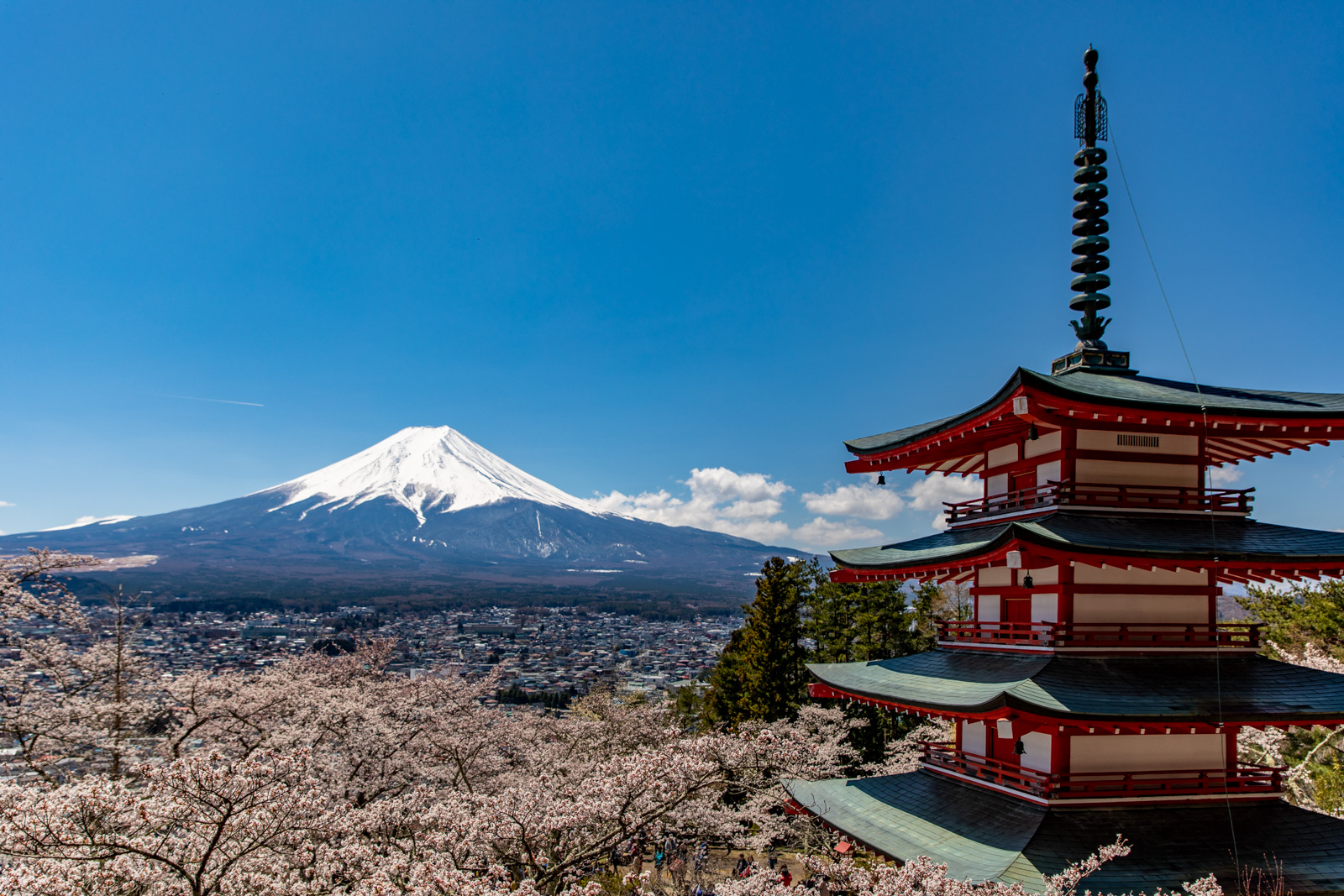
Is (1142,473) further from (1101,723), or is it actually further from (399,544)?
(399,544)

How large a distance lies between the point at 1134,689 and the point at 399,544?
6542 inches

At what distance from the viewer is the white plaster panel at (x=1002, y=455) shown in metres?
9.69

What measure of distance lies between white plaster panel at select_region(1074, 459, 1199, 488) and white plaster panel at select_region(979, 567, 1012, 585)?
1623 millimetres

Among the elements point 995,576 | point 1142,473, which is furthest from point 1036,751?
point 1142,473

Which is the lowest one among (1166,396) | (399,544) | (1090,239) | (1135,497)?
(399,544)

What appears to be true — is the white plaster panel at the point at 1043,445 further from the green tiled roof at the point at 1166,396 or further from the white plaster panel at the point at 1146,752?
the white plaster panel at the point at 1146,752

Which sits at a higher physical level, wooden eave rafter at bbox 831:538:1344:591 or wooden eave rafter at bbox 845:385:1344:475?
wooden eave rafter at bbox 845:385:1344:475

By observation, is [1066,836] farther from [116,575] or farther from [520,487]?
[520,487]

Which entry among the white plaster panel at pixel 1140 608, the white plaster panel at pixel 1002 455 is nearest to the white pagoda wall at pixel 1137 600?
the white plaster panel at pixel 1140 608

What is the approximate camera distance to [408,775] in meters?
16.6

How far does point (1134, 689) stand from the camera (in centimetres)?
766

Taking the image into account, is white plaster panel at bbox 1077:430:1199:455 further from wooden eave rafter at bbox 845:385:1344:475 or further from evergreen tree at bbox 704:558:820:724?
evergreen tree at bbox 704:558:820:724

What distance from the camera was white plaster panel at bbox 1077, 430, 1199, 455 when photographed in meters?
8.74

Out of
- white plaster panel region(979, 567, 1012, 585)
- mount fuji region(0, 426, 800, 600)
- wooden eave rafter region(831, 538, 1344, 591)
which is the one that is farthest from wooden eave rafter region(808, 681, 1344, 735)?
mount fuji region(0, 426, 800, 600)
